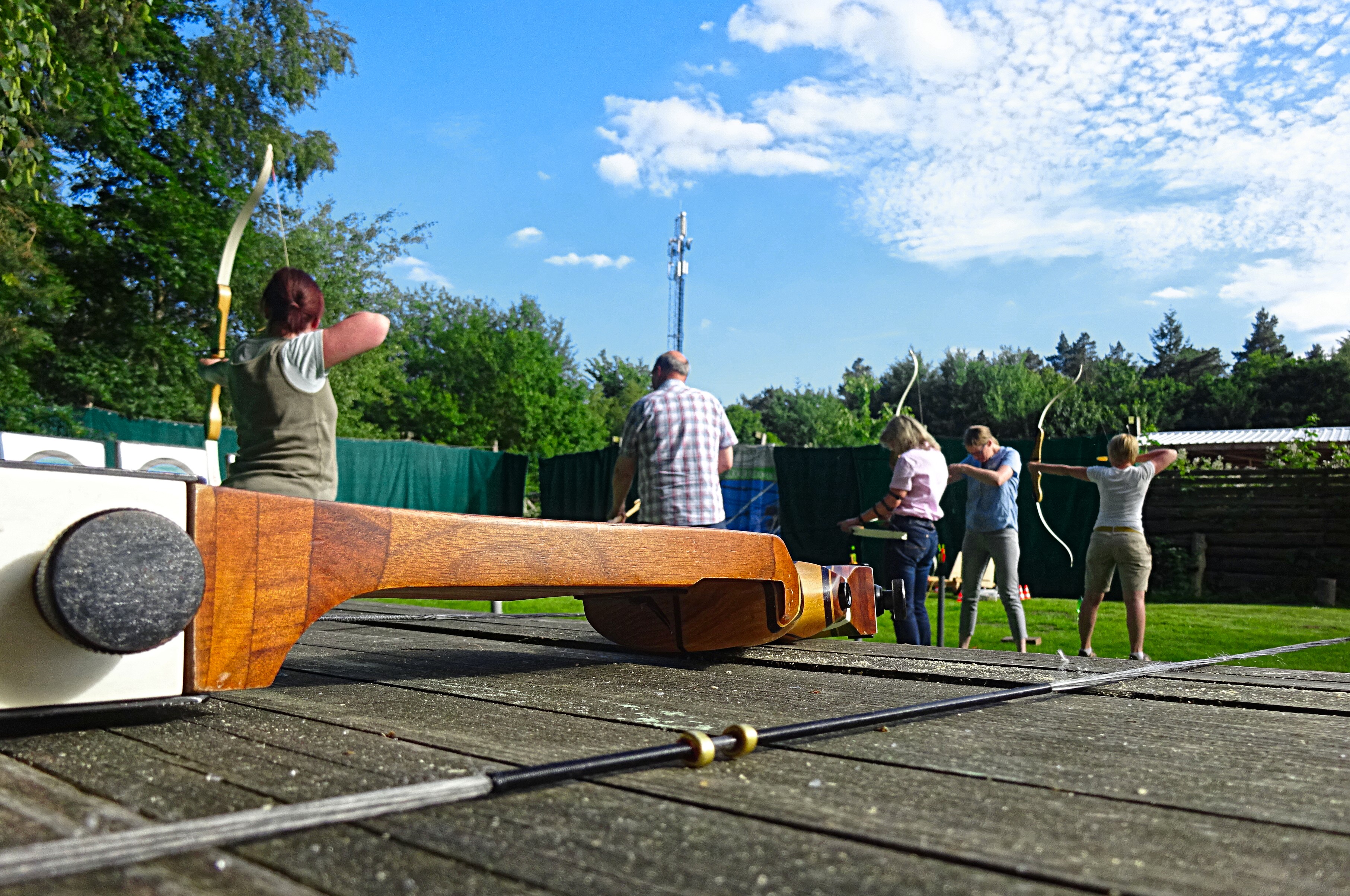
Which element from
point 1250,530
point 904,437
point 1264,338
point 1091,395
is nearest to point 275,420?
point 904,437

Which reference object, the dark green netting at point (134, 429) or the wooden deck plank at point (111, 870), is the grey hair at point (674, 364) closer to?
the wooden deck plank at point (111, 870)

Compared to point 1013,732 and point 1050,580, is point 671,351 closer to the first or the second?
point 1013,732

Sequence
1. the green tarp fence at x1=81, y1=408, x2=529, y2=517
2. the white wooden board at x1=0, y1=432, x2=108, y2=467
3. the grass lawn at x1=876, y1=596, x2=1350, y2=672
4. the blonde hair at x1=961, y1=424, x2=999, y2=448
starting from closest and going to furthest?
the blonde hair at x1=961, y1=424, x2=999, y2=448
the grass lawn at x1=876, y1=596, x2=1350, y2=672
the white wooden board at x1=0, y1=432, x2=108, y2=467
the green tarp fence at x1=81, y1=408, x2=529, y2=517

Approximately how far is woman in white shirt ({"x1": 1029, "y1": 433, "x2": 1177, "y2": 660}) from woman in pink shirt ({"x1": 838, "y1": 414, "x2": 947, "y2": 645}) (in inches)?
34.8

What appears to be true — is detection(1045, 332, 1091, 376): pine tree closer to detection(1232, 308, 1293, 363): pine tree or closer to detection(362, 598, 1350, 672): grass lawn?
detection(1232, 308, 1293, 363): pine tree

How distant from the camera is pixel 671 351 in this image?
3541 mm

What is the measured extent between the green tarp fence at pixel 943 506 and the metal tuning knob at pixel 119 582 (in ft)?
30.5

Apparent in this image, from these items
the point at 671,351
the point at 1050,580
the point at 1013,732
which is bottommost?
the point at 1050,580

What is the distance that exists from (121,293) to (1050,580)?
15494mm

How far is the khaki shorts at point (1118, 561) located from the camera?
503 centimetres

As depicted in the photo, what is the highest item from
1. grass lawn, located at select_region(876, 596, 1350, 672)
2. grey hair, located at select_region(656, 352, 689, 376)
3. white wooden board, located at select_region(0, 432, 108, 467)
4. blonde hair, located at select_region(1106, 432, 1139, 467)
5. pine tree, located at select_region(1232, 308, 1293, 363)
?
pine tree, located at select_region(1232, 308, 1293, 363)

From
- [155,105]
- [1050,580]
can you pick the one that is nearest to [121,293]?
[155,105]

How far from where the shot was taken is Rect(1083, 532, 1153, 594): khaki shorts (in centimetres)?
503

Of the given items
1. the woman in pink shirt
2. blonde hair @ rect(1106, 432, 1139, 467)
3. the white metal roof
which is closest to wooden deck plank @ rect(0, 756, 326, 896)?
the woman in pink shirt
